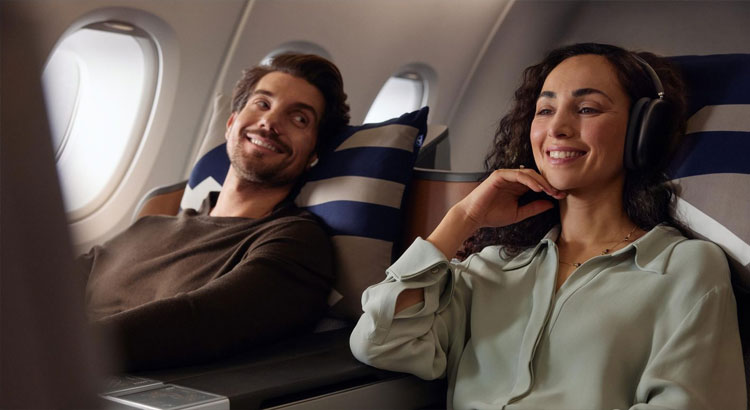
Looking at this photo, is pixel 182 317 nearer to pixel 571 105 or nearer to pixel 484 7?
pixel 571 105

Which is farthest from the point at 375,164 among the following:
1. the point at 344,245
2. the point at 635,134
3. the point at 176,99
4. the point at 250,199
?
the point at 176,99

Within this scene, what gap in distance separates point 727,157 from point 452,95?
4.63 meters

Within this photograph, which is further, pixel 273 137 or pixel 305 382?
pixel 273 137

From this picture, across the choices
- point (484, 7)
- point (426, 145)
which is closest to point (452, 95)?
point (484, 7)

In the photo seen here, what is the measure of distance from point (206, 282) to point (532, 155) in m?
0.89

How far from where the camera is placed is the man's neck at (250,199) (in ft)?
7.74

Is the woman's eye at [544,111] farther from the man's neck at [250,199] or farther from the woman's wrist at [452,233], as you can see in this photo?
the man's neck at [250,199]

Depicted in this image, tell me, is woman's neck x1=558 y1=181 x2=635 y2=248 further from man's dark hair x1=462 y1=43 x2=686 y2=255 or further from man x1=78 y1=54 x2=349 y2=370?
man x1=78 y1=54 x2=349 y2=370

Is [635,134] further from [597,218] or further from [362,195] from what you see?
[362,195]

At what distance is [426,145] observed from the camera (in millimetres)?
2391

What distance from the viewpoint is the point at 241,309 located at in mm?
1781

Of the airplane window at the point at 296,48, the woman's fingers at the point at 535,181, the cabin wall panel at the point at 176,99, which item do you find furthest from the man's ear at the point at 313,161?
the airplane window at the point at 296,48

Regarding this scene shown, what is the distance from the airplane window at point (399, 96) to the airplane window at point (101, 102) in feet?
6.90

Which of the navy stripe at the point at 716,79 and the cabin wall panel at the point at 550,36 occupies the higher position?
the cabin wall panel at the point at 550,36
